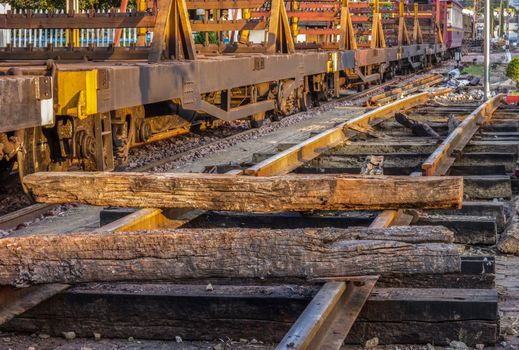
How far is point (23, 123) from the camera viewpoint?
6.68 metres

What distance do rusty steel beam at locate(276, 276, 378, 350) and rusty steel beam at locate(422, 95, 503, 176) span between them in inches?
111

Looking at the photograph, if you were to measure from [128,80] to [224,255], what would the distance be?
459cm

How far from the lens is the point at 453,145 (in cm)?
884

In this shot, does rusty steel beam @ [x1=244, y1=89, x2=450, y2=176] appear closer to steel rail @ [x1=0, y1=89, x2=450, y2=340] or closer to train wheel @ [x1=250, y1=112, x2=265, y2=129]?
steel rail @ [x1=0, y1=89, x2=450, y2=340]

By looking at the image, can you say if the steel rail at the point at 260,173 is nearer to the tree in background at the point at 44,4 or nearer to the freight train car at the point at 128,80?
→ the freight train car at the point at 128,80

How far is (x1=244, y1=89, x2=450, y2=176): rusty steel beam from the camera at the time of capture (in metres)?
7.16

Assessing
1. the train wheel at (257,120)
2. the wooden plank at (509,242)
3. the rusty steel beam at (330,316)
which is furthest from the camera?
the train wheel at (257,120)

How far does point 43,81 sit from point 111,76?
105 centimetres

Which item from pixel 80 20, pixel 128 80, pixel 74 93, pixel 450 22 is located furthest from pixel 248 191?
pixel 450 22

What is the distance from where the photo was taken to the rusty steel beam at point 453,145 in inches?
278

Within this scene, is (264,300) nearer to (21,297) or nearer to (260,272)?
(260,272)

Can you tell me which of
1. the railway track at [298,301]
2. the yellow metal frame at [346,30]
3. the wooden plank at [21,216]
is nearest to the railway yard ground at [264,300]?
the railway track at [298,301]

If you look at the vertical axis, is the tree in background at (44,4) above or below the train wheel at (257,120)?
above

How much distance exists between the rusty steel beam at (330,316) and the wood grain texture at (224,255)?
0.30ft
